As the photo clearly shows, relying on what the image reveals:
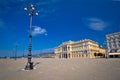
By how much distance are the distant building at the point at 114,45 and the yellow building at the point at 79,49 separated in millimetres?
20848

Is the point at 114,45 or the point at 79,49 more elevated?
the point at 114,45

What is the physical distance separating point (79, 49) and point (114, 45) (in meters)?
34.6

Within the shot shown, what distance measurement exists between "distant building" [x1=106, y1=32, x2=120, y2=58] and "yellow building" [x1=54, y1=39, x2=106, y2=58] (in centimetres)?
2085

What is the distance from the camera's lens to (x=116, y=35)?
68.9 metres

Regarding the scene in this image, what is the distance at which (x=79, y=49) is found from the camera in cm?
9875

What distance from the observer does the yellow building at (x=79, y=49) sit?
91000 millimetres

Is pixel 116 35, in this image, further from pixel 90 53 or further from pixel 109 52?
pixel 90 53

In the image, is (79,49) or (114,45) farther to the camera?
(79,49)

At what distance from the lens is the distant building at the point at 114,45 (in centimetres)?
6523

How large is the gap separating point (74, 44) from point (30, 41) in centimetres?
9108

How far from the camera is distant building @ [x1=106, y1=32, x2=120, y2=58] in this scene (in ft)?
214

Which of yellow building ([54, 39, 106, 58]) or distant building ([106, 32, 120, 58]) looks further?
yellow building ([54, 39, 106, 58])

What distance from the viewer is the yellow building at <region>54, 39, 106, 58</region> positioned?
9100 cm

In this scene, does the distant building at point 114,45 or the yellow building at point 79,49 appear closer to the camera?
the distant building at point 114,45
